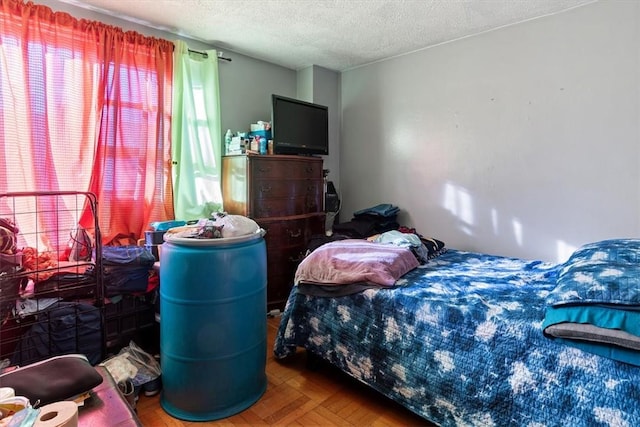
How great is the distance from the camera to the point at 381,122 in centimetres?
→ 345

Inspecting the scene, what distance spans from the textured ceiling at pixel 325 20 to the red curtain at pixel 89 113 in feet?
0.90

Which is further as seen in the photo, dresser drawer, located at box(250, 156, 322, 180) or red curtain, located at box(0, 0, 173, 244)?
dresser drawer, located at box(250, 156, 322, 180)

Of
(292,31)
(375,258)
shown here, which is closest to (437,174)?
(375,258)

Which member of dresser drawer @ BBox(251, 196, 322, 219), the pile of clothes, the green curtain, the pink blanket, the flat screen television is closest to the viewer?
the pink blanket

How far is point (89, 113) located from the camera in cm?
232

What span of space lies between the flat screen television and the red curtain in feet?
2.72

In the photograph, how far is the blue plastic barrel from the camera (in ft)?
5.33

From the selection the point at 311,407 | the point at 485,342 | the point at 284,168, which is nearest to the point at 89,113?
the point at 284,168

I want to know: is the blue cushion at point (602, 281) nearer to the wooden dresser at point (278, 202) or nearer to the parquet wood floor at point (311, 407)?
the parquet wood floor at point (311, 407)

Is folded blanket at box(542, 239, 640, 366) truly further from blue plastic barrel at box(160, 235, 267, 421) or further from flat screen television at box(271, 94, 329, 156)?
flat screen television at box(271, 94, 329, 156)

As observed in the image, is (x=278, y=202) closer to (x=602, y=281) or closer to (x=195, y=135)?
(x=195, y=135)

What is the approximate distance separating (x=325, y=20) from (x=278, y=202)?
4.54 ft

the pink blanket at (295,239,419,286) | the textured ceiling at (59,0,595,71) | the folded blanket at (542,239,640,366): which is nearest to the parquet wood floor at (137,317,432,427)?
the pink blanket at (295,239,419,286)

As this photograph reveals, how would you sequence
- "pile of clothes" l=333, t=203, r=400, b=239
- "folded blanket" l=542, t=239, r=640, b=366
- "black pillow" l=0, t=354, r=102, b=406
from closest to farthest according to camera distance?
1. "black pillow" l=0, t=354, r=102, b=406
2. "folded blanket" l=542, t=239, r=640, b=366
3. "pile of clothes" l=333, t=203, r=400, b=239
